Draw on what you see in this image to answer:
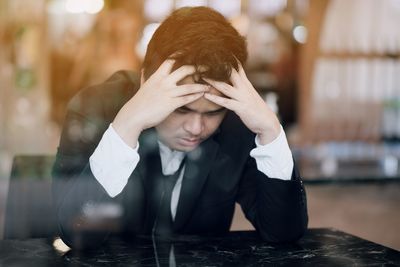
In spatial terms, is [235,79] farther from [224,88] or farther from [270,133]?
[270,133]

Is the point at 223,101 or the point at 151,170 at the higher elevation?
the point at 223,101

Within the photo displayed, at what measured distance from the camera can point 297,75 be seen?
21.5 ft

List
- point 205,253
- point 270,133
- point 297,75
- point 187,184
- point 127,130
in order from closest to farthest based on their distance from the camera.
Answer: point 205,253 < point 127,130 < point 270,133 < point 187,184 < point 297,75

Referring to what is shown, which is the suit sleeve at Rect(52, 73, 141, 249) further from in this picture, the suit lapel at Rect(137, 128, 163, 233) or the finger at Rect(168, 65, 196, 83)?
the finger at Rect(168, 65, 196, 83)

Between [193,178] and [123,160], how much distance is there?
0.85 ft

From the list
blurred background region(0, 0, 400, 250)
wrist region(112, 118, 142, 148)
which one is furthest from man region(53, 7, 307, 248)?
blurred background region(0, 0, 400, 250)

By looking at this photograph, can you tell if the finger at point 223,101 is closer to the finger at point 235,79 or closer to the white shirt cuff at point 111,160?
the finger at point 235,79

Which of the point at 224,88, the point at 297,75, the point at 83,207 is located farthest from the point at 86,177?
the point at 297,75

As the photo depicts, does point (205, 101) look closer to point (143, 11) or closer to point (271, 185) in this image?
point (271, 185)

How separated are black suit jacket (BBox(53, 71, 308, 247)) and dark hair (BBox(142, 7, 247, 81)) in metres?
0.17

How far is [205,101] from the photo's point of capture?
4.33 feet

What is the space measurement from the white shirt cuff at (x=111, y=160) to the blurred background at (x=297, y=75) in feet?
6.79

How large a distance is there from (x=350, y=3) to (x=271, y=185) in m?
5.06

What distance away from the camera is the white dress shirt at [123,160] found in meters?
1.26
